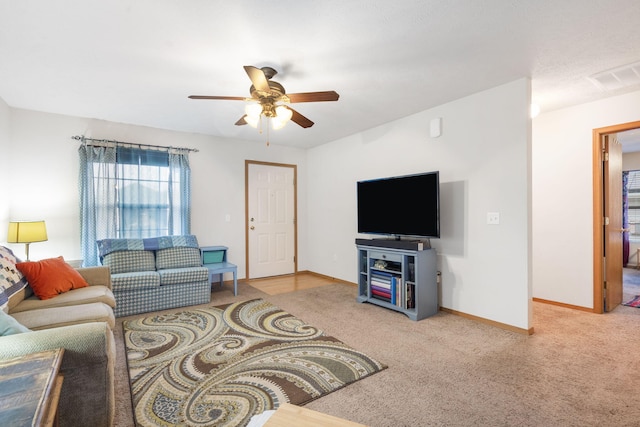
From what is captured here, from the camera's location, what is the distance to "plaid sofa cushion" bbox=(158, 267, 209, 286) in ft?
11.7

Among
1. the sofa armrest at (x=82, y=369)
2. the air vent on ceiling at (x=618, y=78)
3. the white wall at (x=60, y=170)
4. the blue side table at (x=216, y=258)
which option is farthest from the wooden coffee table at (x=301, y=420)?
the white wall at (x=60, y=170)

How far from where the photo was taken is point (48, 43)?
7.30 feet

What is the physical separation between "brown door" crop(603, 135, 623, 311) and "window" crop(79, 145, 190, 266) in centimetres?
529

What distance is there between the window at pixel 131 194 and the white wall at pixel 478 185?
114 inches

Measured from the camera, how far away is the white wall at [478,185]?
285 cm

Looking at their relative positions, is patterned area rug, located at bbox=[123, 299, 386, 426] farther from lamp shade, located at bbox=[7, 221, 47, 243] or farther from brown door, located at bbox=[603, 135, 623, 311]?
brown door, located at bbox=[603, 135, 623, 311]

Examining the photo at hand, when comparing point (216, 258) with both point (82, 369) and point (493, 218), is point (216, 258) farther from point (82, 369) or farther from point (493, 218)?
point (493, 218)

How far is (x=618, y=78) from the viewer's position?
110 inches

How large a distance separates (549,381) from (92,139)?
5.29 metres

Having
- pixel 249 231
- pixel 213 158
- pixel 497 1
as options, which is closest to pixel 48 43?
pixel 213 158

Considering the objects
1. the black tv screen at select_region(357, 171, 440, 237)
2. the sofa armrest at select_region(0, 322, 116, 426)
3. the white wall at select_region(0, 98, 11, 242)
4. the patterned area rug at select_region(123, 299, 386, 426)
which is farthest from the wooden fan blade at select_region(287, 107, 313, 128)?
the white wall at select_region(0, 98, 11, 242)

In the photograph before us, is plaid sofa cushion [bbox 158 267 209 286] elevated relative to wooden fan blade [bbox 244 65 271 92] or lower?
lower

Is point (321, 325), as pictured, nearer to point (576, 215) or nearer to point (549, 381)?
point (549, 381)

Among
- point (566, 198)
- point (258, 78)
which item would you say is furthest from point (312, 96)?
point (566, 198)
